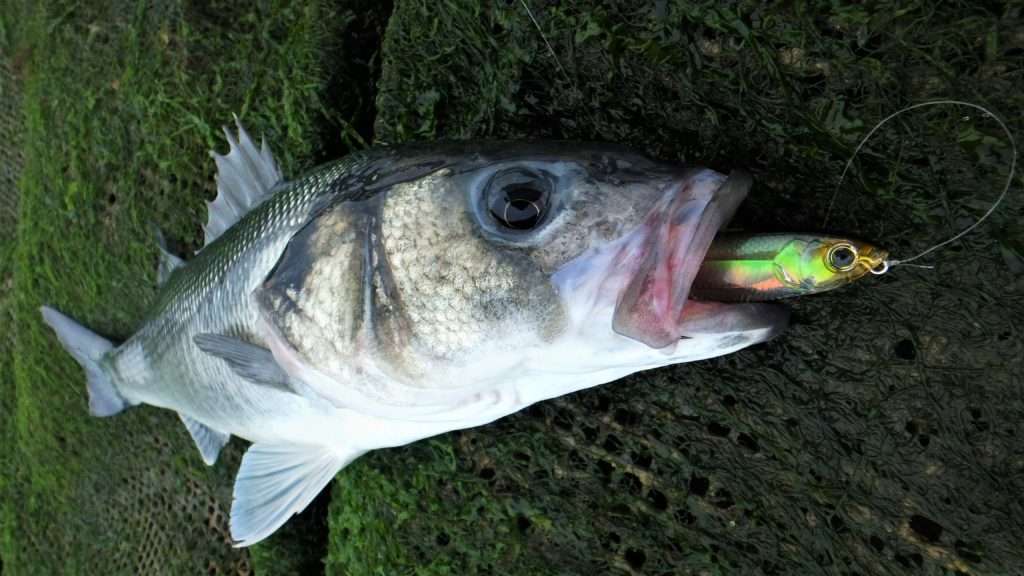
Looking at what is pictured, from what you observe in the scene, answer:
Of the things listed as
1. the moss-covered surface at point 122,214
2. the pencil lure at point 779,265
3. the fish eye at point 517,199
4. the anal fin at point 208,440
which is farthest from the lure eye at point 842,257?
the anal fin at point 208,440

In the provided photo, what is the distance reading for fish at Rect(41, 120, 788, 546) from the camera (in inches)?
45.2

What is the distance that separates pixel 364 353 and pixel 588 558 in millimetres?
817

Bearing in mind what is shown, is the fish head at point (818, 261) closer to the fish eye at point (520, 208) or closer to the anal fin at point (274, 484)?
the fish eye at point (520, 208)

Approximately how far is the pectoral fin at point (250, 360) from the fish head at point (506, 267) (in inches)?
5.2

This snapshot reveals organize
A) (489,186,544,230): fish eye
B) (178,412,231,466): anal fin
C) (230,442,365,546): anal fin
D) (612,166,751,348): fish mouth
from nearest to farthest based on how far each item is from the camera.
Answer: (612,166,751,348): fish mouth, (489,186,544,230): fish eye, (230,442,365,546): anal fin, (178,412,231,466): anal fin

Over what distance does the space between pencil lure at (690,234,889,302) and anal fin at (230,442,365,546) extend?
1149 mm

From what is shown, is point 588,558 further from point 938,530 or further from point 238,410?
point 238,410

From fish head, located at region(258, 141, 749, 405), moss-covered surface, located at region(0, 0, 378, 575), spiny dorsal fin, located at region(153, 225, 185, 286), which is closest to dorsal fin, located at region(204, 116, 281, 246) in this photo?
moss-covered surface, located at region(0, 0, 378, 575)

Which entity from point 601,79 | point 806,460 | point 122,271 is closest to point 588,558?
point 806,460

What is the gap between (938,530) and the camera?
142cm

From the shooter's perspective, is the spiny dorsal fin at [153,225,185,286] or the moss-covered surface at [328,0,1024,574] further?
the spiny dorsal fin at [153,225,185,286]

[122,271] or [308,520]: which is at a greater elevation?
[122,271]

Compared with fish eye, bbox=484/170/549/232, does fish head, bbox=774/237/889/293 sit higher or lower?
lower

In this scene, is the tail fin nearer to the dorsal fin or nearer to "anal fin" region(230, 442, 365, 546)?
"anal fin" region(230, 442, 365, 546)
